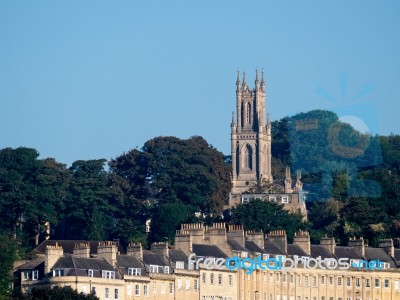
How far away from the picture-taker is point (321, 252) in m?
144

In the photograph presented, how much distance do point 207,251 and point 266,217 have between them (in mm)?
26000

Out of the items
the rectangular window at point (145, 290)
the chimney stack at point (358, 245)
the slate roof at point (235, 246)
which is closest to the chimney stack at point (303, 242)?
the chimney stack at point (358, 245)

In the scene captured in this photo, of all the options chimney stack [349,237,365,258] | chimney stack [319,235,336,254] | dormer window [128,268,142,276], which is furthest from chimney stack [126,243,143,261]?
chimney stack [349,237,365,258]

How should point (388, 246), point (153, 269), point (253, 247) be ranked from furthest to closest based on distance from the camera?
point (388, 246)
point (253, 247)
point (153, 269)

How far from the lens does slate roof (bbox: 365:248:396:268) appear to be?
477 feet

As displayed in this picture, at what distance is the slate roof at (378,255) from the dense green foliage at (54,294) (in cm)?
3279

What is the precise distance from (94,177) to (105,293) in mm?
50421

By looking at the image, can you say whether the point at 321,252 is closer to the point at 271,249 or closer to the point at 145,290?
the point at 271,249

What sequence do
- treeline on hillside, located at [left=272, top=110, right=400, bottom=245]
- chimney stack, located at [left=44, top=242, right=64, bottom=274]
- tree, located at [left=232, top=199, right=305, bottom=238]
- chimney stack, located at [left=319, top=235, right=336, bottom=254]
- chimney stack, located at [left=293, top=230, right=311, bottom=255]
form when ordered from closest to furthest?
chimney stack, located at [left=44, top=242, right=64, bottom=274] < chimney stack, located at [left=293, top=230, right=311, bottom=255] < chimney stack, located at [left=319, top=235, right=336, bottom=254] < tree, located at [left=232, top=199, right=305, bottom=238] < treeline on hillside, located at [left=272, top=110, right=400, bottom=245]

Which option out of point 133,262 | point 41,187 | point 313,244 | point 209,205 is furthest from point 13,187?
point 133,262

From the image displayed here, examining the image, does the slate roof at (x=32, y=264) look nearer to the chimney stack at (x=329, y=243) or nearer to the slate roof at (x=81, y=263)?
the slate roof at (x=81, y=263)

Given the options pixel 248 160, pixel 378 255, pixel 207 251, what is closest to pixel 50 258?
pixel 207 251

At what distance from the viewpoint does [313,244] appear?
15350cm

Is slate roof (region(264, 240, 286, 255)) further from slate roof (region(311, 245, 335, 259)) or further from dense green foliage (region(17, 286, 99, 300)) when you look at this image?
dense green foliage (region(17, 286, 99, 300))
